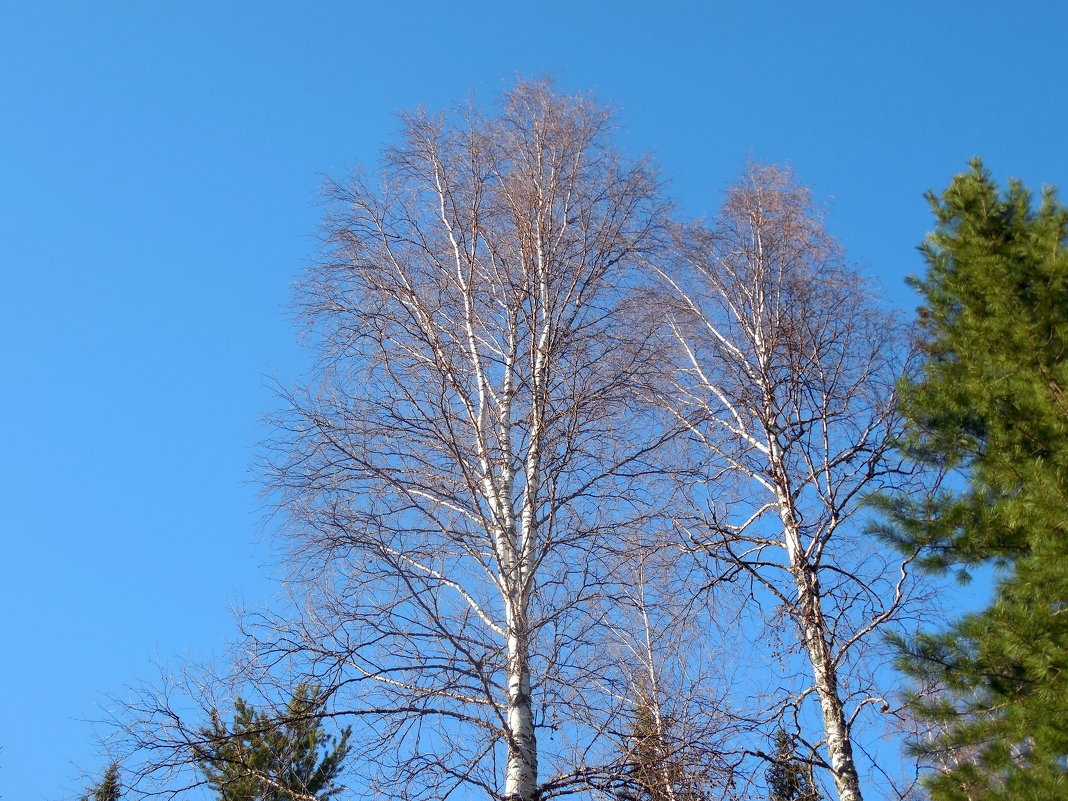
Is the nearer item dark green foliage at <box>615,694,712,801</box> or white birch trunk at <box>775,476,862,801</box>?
dark green foliage at <box>615,694,712,801</box>

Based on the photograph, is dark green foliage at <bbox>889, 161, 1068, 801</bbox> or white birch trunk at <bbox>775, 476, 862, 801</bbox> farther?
white birch trunk at <bbox>775, 476, 862, 801</bbox>

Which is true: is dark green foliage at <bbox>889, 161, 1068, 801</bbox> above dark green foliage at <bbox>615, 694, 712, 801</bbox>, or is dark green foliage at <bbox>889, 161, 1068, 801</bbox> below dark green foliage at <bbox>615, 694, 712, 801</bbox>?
above

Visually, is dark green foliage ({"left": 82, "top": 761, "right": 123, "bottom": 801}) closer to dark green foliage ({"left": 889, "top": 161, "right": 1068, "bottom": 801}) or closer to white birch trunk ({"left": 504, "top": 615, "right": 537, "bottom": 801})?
white birch trunk ({"left": 504, "top": 615, "right": 537, "bottom": 801})

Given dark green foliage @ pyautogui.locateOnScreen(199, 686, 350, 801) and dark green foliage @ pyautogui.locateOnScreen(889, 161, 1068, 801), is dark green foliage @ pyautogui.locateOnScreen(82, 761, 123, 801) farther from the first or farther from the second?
dark green foliage @ pyautogui.locateOnScreen(889, 161, 1068, 801)

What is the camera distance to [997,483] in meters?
6.79

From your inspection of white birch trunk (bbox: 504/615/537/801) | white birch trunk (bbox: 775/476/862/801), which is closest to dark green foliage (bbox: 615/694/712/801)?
white birch trunk (bbox: 504/615/537/801)

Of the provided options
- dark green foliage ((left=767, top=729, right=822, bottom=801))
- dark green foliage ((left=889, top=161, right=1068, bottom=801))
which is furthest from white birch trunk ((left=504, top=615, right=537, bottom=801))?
dark green foliage ((left=889, top=161, right=1068, bottom=801))

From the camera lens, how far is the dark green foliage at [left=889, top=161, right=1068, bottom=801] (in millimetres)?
5672

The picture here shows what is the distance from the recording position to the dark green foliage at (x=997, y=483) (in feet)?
18.6

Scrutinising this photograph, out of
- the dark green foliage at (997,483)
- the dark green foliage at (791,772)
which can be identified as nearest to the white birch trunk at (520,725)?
the dark green foliage at (791,772)

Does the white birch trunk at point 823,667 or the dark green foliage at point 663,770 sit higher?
the white birch trunk at point 823,667

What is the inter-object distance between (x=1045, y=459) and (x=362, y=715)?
14.8 ft

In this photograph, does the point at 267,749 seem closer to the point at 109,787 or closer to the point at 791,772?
the point at 109,787

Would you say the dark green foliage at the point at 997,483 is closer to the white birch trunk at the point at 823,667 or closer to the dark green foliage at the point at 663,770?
the white birch trunk at the point at 823,667
